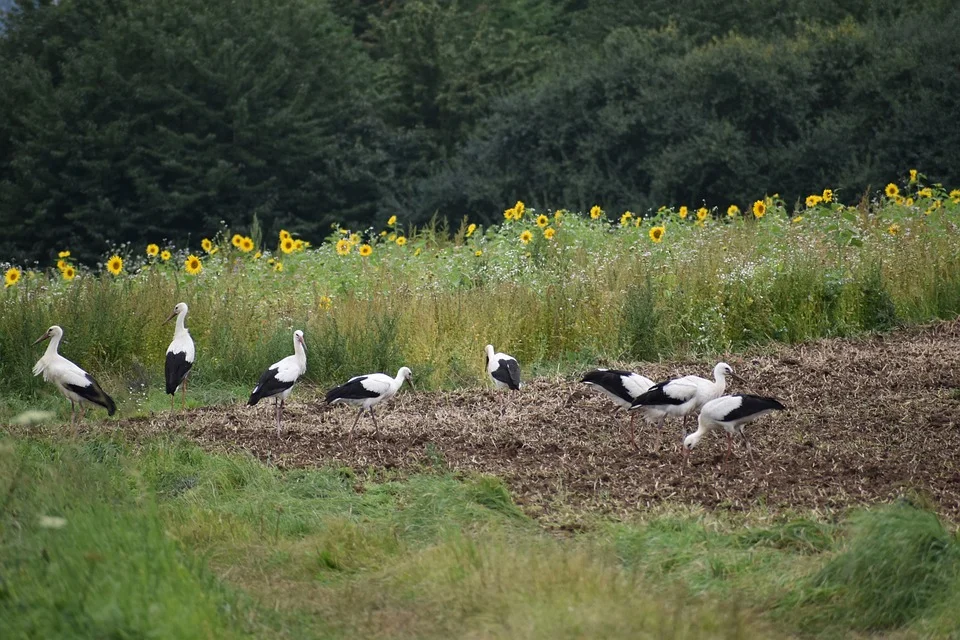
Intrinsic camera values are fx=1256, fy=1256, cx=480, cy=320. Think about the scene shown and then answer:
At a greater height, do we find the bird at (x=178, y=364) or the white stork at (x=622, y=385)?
the white stork at (x=622, y=385)

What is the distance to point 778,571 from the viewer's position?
582 cm

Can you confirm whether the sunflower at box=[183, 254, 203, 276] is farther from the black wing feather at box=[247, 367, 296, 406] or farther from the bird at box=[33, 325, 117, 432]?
the black wing feather at box=[247, 367, 296, 406]

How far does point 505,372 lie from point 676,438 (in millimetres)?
1916

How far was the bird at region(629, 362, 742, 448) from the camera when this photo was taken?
8.30 m

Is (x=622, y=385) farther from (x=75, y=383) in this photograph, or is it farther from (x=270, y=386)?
(x=75, y=383)

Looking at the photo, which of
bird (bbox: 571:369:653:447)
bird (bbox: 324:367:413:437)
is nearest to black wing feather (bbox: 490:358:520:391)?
bird (bbox: 324:367:413:437)

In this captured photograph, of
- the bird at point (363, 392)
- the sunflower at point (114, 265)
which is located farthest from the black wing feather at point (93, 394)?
the sunflower at point (114, 265)

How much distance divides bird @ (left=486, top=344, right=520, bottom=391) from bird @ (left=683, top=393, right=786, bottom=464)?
98.3 inches

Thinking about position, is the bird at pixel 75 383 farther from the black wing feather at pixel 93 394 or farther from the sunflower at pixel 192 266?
the sunflower at pixel 192 266

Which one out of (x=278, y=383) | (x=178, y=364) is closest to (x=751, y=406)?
(x=278, y=383)

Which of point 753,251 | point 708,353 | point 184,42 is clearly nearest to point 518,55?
point 184,42

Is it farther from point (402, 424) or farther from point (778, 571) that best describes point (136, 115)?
point (778, 571)

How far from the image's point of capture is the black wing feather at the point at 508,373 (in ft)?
33.8

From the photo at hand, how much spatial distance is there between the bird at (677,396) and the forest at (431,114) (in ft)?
69.5
